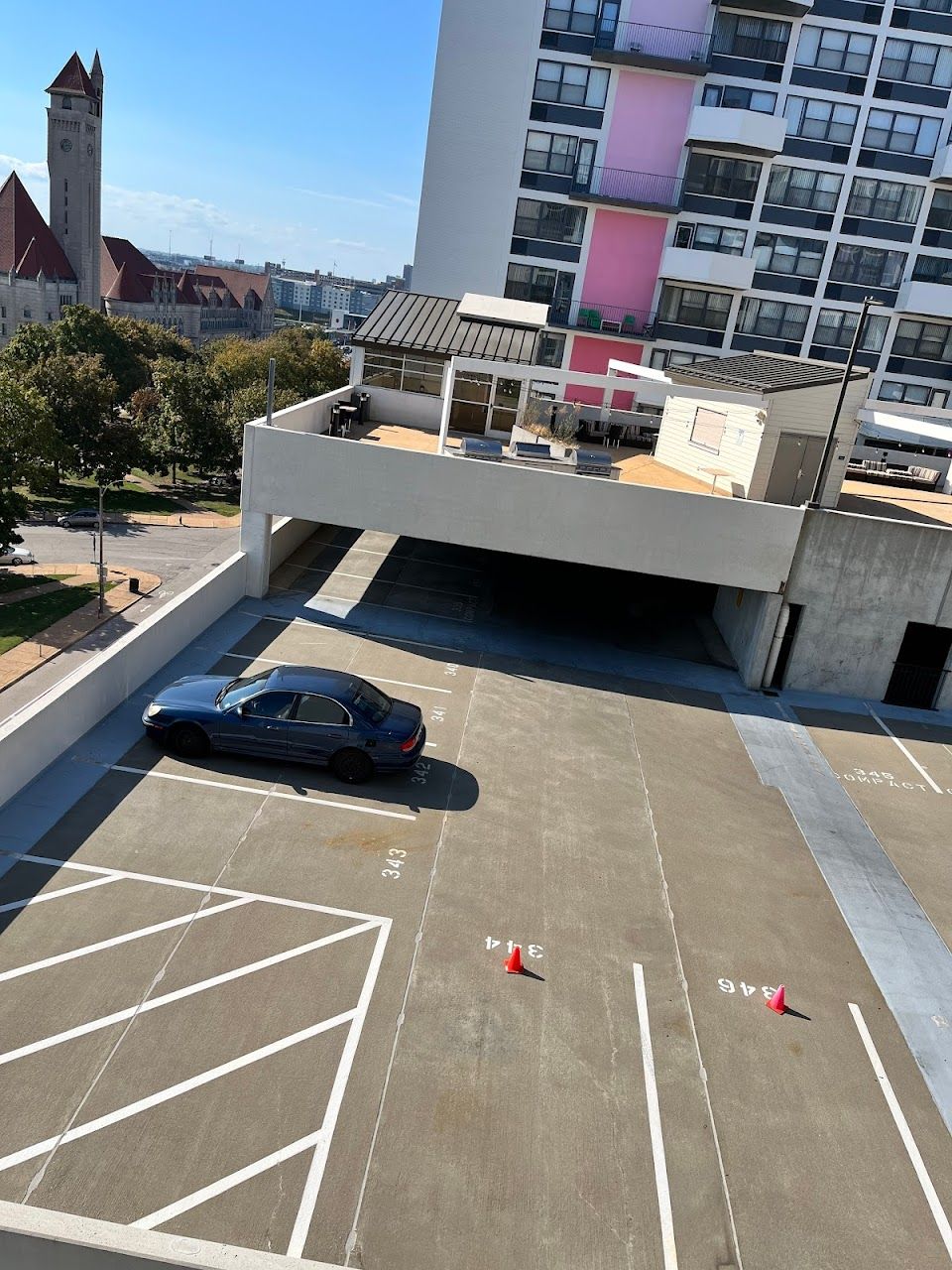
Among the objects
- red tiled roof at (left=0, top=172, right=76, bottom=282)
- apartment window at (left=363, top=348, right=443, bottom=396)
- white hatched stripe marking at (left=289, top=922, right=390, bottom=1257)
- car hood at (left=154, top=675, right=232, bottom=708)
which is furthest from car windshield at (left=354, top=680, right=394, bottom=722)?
red tiled roof at (left=0, top=172, right=76, bottom=282)

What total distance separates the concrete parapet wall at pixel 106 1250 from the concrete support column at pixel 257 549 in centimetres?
1659

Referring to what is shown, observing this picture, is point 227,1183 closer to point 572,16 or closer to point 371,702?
point 371,702

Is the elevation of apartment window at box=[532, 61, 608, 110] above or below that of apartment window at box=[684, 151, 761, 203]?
above

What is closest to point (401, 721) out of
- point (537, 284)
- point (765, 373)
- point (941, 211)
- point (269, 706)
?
point (269, 706)

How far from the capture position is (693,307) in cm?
4147

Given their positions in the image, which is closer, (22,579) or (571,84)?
(571,84)

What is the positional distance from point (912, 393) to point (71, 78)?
130m

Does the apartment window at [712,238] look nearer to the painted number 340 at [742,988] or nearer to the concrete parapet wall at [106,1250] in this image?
the painted number 340 at [742,988]

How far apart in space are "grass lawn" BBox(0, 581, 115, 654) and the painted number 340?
32030mm

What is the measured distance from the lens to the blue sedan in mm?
13953

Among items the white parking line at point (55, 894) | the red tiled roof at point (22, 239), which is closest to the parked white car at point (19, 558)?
the white parking line at point (55, 894)

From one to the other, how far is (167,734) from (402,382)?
18.4 m

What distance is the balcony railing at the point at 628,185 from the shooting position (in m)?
40.3

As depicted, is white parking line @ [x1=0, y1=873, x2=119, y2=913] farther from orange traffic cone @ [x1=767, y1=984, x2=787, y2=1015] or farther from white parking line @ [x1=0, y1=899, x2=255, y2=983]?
orange traffic cone @ [x1=767, y1=984, x2=787, y2=1015]
